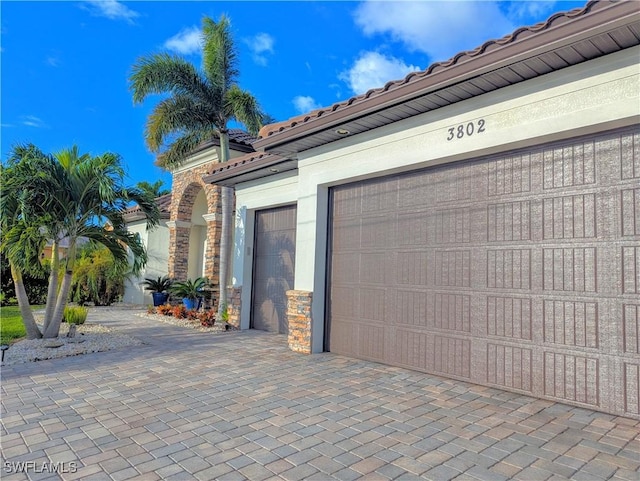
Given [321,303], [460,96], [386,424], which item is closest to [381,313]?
[321,303]

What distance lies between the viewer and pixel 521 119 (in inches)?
184

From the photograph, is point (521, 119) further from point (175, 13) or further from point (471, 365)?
point (175, 13)

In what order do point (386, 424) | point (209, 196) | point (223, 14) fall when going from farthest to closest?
point (209, 196) < point (223, 14) < point (386, 424)

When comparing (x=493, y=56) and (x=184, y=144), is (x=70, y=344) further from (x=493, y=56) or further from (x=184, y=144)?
(x=493, y=56)

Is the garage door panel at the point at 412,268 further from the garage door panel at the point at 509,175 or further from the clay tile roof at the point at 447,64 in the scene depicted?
the clay tile roof at the point at 447,64

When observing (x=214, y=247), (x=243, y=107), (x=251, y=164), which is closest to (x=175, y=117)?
(x=243, y=107)

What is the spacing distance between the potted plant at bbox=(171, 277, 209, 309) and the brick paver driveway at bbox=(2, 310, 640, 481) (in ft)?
23.0

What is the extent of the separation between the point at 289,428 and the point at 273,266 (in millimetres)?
5815

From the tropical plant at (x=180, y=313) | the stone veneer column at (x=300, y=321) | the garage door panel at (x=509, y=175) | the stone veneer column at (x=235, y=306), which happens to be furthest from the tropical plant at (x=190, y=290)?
the garage door panel at (x=509, y=175)

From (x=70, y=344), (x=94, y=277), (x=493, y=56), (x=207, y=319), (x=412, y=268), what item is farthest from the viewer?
(x=94, y=277)

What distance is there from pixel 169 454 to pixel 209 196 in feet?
38.5

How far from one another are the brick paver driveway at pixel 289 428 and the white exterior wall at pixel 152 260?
11.6m

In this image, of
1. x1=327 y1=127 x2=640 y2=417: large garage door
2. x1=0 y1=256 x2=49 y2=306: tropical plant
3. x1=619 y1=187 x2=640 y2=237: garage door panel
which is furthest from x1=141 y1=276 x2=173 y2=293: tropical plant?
x1=619 y1=187 x2=640 y2=237: garage door panel

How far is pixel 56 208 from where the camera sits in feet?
24.8
